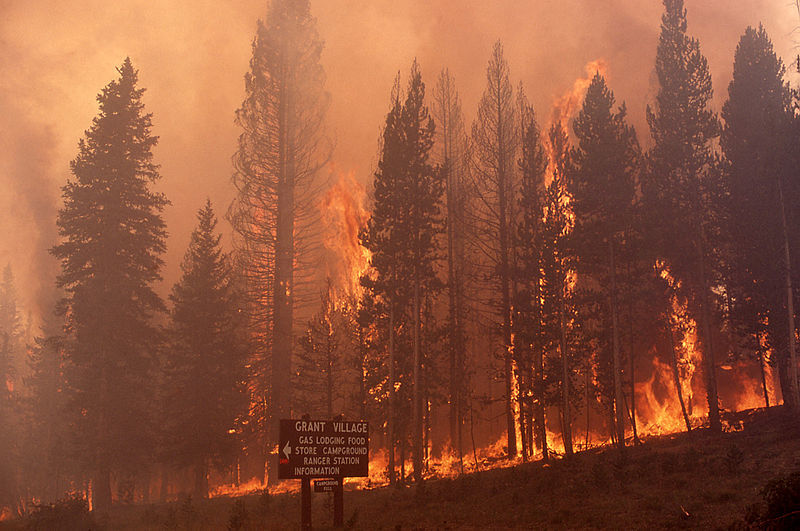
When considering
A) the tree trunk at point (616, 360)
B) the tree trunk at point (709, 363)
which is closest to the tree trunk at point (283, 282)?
the tree trunk at point (616, 360)

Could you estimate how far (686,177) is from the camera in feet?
108

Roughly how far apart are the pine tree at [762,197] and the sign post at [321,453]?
20926 millimetres

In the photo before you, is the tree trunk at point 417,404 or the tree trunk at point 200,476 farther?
the tree trunk at point 200,476

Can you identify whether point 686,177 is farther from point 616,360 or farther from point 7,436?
point 7,436

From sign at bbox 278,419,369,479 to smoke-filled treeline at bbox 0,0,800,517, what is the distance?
11.7 metres

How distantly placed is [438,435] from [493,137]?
29.8m

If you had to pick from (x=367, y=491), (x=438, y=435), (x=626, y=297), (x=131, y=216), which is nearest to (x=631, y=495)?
(x=367, y=491)

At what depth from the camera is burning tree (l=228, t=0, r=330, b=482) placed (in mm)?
37375

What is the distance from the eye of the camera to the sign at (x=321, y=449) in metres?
16.0

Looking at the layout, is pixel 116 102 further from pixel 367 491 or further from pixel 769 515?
pixel 769 515

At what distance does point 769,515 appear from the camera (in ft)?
38.4

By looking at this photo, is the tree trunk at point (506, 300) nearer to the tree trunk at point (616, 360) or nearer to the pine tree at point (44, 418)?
the tree trunk at point (616, 360)

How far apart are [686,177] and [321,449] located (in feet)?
Answer: 83.6

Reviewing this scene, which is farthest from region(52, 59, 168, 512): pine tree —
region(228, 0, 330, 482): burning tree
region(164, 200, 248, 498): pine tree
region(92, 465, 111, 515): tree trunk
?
region(228, 0, 330, 482): burning tree
